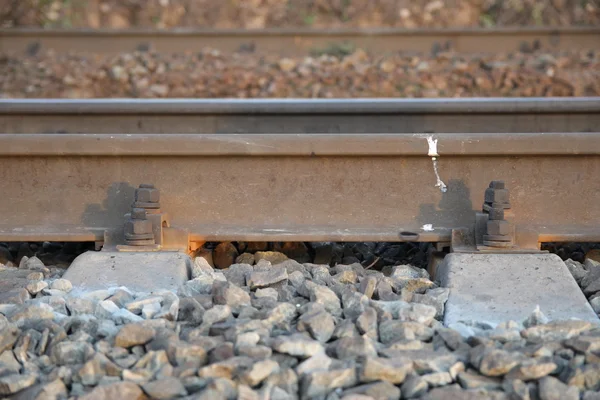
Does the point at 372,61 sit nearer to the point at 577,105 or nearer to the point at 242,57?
the point at 242,57

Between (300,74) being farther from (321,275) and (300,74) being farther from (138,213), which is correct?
(321,275)

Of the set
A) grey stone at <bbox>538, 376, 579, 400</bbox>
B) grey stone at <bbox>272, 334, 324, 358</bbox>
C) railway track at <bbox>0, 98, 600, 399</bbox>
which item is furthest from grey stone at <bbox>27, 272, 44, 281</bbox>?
grey stone at <bbox>538, 376, 579, 400</bbox>

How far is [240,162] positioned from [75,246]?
1.21 metres

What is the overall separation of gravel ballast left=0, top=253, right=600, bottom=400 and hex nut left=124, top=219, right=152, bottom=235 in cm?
56

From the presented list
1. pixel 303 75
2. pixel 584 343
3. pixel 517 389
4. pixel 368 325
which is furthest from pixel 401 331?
pixel 303 75

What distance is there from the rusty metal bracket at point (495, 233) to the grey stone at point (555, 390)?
151cm

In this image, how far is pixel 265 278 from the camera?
14.0ft

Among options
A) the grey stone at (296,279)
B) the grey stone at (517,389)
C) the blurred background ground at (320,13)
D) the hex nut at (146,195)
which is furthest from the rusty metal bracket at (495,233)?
the blurred background ground at (320,13)

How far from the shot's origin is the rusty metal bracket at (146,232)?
4746mm

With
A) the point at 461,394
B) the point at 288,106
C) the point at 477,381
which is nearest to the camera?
the point at 461,394

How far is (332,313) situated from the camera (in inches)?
155

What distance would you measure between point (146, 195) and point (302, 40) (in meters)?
9.16

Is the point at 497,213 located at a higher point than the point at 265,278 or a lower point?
higher

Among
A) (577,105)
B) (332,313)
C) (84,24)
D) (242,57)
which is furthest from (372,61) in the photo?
(332,313)
